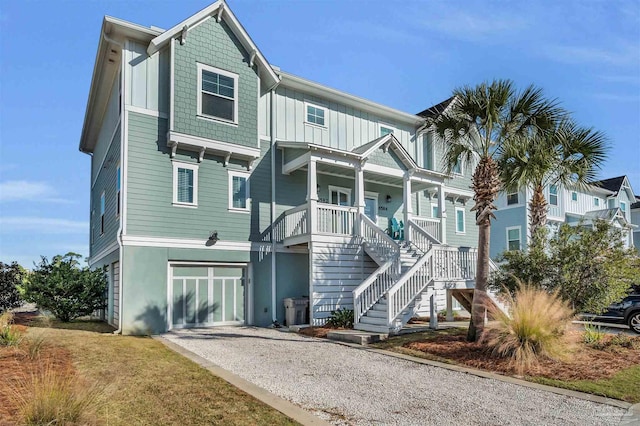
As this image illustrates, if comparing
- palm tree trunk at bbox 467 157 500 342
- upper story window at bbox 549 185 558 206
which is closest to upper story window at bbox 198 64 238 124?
palm tree trunk at bbox 467 157 500 342

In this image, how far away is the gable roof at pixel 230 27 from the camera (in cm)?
1425

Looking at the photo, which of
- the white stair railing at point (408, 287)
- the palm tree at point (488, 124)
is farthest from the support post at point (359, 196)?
the palm tree at point (488, 124)

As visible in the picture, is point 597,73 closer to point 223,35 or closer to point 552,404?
point 552,404

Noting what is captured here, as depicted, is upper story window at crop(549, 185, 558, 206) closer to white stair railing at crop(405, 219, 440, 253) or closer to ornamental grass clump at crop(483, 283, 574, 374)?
white stair railing at crop(405, 219, 440, 253)

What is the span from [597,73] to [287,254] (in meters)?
10.9

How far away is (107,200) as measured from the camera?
1769 cm

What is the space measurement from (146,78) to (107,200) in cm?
568

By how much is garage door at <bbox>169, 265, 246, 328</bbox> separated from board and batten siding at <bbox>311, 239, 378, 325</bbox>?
2.82 m

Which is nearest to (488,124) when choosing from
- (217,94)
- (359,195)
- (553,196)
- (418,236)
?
(359,195)

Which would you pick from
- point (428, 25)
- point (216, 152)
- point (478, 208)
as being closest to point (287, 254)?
point (216, 152)

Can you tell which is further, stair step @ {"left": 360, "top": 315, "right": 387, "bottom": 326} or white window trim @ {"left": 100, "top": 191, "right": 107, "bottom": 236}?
white window trim @ {"left": 100, "top": 191, "right": 107, "bottom": 236}

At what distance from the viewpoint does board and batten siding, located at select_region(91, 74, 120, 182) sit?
1581 cm

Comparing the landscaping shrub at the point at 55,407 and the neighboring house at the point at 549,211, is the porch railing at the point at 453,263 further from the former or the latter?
the neighboring house at the point at 549,211

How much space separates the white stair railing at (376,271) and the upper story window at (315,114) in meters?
4.54
